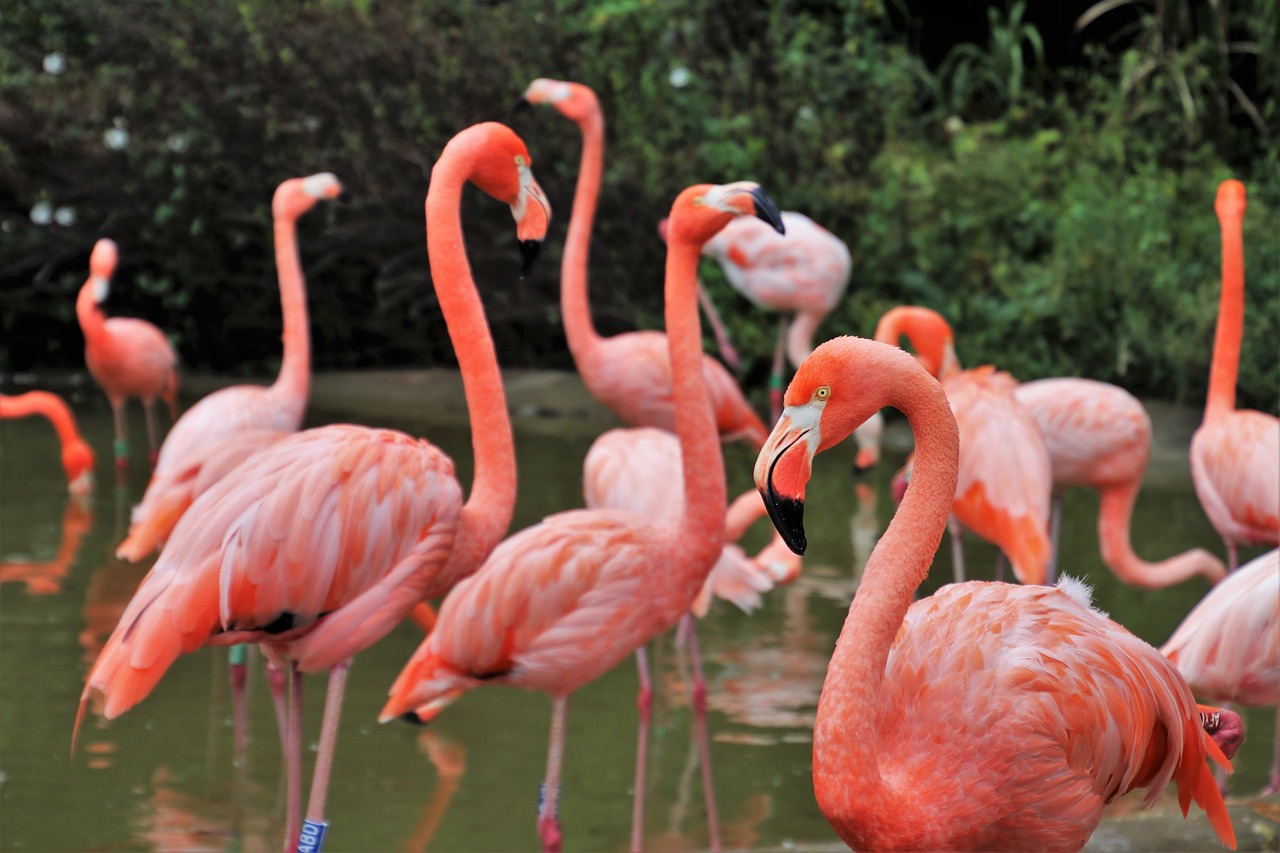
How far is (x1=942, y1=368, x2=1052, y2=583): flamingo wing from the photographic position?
4230 mm

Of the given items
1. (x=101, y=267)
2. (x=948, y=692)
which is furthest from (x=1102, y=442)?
(x=101, y=267)

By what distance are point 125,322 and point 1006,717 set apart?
6.25m

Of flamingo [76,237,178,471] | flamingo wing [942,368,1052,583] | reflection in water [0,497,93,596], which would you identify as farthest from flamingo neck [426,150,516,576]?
flamingo [76,237,178,471]

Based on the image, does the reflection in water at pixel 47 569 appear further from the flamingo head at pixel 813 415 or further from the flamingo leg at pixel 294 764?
the flamingo head at pixel 813 415

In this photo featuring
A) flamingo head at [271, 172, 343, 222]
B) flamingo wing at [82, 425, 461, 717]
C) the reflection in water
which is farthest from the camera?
the reflection in water

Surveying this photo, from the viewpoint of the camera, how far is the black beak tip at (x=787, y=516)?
1997 mm

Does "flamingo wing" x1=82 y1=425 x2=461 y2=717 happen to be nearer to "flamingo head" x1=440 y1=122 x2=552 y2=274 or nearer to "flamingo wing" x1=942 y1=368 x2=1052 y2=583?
"flamingo head" x1=440 y1=122 x2=552 y2=274

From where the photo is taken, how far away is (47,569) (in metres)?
5.53

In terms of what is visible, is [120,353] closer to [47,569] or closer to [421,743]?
[47,569]

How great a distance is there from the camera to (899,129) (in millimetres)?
10141

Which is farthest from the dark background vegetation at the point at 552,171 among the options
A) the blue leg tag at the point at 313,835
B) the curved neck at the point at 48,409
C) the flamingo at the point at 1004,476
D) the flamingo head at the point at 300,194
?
the blue leg tag at the point at 313,835

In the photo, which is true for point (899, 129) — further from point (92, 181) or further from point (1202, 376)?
point (92, 181)

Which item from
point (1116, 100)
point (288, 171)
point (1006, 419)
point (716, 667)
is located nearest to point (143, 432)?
point (288, 171)

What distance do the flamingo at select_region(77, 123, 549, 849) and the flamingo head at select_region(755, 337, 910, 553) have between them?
3.21 ft
